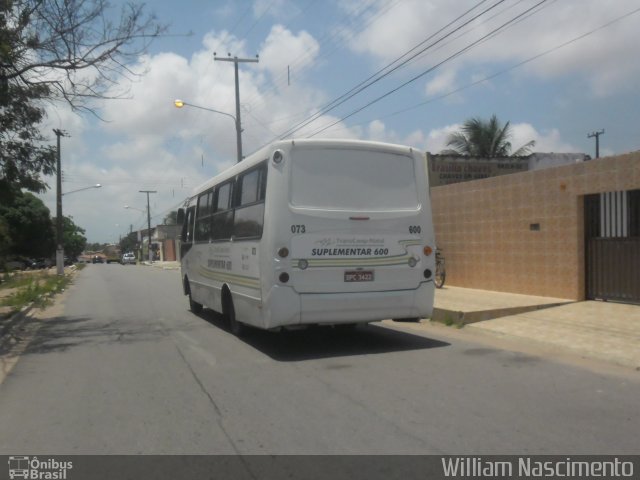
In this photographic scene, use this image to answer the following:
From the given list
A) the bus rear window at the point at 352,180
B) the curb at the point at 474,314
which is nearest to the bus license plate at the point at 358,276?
the bus rear window at the point at 352,180

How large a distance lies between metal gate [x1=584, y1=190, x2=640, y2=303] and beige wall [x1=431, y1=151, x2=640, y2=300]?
8.2 inches

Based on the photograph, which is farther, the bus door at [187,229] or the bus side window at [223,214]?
the bus door at [187,229]

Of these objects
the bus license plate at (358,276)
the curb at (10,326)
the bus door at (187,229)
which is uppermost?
the bus door at (187,229)

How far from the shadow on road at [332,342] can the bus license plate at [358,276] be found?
1.13m

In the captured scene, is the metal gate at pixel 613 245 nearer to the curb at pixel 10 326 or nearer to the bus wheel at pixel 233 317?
the bus wheel at pixel 233 317

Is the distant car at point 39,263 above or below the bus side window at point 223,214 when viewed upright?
below

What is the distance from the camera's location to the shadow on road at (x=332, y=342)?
887 centimetres

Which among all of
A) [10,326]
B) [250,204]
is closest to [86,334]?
[10,326]
